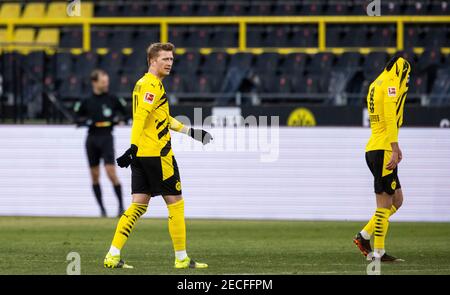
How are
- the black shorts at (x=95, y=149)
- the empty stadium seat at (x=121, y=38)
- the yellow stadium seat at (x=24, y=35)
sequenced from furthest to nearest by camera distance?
1. the yellow stadium seat at (x=24, y=35)
2. the empty stadium seat at (x=121, y=38)
3. the black shorts at (x=95, y=149)

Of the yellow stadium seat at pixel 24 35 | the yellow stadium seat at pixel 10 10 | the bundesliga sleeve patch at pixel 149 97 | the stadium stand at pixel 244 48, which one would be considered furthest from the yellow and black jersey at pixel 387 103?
the yellow stadium seat at pixel 10 10

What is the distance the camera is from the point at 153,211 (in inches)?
670

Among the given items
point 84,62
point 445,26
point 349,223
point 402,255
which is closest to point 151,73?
point 402,255

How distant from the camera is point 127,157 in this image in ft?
31.3

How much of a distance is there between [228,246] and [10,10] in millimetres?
16651

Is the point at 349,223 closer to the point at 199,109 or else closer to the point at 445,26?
the point at 199,109

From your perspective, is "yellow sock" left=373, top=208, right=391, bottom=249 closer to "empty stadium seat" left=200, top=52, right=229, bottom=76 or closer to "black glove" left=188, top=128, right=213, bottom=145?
"black glove" left=188, top=128, right=213, bottom=145

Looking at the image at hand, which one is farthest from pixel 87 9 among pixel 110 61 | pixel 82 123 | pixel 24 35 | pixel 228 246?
pixel 228 246

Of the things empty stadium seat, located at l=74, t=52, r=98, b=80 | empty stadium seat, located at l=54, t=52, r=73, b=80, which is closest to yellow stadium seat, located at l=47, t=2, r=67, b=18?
empty stadium seat, located at l=54, t=52, r=73, b=80

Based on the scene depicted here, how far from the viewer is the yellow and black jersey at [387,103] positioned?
408 inches

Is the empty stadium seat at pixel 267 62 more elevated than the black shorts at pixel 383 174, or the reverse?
the empty stadium seat at pixel 267 62

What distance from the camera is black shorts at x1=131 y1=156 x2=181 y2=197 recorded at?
9.81m

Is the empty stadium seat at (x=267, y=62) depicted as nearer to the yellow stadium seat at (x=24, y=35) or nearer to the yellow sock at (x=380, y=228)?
the yellow stadium seat at (x=24, y=35)

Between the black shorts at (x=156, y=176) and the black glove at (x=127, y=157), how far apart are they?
0.22 m
